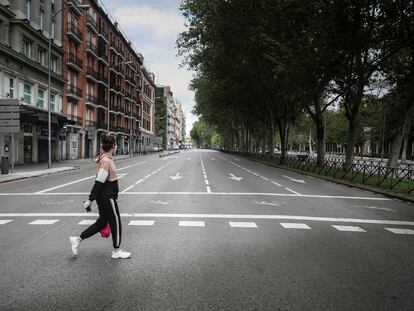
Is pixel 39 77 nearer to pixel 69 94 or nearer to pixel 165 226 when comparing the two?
pixel 69 94

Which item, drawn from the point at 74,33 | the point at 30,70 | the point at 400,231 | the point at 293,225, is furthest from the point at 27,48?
the point at 400,231

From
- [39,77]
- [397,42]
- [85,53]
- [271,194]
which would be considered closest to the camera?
[271,194]

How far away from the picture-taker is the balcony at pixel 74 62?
37.9 metres

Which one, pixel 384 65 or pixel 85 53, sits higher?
pixel 85 53

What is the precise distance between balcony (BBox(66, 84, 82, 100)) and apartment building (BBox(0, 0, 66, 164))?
1.47 meters

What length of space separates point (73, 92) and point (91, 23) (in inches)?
426

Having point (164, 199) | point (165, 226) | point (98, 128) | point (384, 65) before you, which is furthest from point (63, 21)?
point (165, 226)

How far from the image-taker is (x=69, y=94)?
38.0 metres

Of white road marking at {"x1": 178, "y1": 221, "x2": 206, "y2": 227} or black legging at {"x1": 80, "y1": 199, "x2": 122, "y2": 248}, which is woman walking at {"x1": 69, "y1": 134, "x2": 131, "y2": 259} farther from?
white road marking at {"x1": 178, "y1": 221, "x2": 206, "y2": 227}

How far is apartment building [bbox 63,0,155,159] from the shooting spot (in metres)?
39.1

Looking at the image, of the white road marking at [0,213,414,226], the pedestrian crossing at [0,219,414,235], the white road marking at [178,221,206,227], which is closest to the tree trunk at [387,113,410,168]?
the white road marking at [0,213,414,226]

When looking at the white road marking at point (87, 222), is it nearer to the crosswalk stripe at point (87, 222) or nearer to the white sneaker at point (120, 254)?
the crosswalk stripe at point (87, 222)

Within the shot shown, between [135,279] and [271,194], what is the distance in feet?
30.7

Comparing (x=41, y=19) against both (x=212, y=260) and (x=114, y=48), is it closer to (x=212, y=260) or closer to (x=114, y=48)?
(x=114, y=48)
